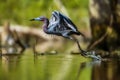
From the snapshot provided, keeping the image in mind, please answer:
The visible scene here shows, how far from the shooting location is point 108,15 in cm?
2066

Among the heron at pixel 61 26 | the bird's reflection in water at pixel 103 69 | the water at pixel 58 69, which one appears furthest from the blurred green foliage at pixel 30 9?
the bird's reflection in water at pixel 103 69

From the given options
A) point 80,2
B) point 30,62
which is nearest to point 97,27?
point 30,62

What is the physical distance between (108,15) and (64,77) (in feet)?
30.3

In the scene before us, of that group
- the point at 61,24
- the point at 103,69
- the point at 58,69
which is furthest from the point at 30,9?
the point at 103,69

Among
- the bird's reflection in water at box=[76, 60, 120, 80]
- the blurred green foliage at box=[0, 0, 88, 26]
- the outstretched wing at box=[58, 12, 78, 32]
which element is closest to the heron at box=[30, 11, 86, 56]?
the outstretched wing at box=[58, 12, 78, 32]

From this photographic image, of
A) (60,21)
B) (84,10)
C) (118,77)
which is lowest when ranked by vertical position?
(118,77)

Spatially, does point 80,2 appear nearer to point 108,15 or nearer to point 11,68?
point 108,15

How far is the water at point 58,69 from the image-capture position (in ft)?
38.3

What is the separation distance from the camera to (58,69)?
13.3m

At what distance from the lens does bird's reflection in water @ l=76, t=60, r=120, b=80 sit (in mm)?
11664

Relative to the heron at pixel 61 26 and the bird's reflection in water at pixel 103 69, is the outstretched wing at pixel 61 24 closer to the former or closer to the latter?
the heron at pixel 61 26

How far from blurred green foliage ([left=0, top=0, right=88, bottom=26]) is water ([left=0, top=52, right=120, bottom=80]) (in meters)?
16.6

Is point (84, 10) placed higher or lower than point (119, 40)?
higher

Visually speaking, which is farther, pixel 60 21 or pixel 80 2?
pixel 80 2
